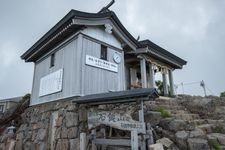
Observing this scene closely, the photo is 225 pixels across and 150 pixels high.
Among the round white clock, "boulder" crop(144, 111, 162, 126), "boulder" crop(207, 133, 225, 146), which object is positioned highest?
the round white clock

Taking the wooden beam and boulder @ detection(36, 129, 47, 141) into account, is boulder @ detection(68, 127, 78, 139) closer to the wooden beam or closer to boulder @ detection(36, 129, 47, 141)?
the wooden beam

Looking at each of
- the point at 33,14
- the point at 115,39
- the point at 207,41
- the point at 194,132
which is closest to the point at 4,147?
the point at 115,39

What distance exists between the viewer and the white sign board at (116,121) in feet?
14.3

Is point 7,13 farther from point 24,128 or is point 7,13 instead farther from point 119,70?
point 119,70

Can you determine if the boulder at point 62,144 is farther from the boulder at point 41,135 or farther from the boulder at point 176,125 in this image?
the boulder at point 176,125

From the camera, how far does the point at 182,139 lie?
487 cm

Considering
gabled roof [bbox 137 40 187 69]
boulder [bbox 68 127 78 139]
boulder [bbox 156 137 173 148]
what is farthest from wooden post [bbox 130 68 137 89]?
boulder [bbox 156 137 173 148]

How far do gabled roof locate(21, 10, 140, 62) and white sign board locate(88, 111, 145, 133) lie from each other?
3.56m

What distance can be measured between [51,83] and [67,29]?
2.51 metres

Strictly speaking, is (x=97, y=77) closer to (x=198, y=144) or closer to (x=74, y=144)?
(x=74, y=144)

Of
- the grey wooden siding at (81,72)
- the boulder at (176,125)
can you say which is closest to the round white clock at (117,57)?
the grey wooden siding at (81,72)

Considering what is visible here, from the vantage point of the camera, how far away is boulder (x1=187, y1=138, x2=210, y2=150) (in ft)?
14.7

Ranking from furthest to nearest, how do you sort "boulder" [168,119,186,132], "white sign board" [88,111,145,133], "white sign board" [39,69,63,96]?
"white sign board" [39,69,63,96] < "boulder" [168,119,186,132] < "white sign board" [88,111,145,133]

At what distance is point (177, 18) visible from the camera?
17672 millimetres
